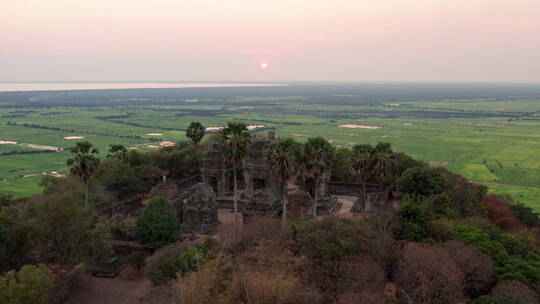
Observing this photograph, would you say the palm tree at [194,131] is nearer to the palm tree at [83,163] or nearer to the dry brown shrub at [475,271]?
the palm tree at [83,163]

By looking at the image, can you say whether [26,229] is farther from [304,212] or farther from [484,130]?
[484,130]

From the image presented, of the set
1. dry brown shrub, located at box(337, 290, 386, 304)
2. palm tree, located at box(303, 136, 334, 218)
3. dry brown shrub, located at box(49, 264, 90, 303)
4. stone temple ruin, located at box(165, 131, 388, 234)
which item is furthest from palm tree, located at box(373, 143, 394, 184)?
dry brown shrub, located at box(49, 264, 90, 303)

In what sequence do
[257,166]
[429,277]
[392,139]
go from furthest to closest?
[392,139] < [257,166] < [429,277]

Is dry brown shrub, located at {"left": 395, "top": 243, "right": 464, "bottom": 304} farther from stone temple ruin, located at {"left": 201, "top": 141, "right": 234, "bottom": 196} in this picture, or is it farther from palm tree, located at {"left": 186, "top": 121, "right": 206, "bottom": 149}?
palm tree, located at {"left": 186, "top": 121, "right": 206, "bottom": 149}

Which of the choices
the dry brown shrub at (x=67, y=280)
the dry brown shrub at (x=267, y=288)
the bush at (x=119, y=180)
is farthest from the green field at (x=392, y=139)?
the dry brown shrub at (x=267, y=288)

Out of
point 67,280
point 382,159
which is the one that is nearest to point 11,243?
point 67,280

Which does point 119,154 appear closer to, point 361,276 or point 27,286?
point 27,286

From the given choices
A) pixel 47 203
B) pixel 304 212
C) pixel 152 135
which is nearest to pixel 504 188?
pixel 304 212
